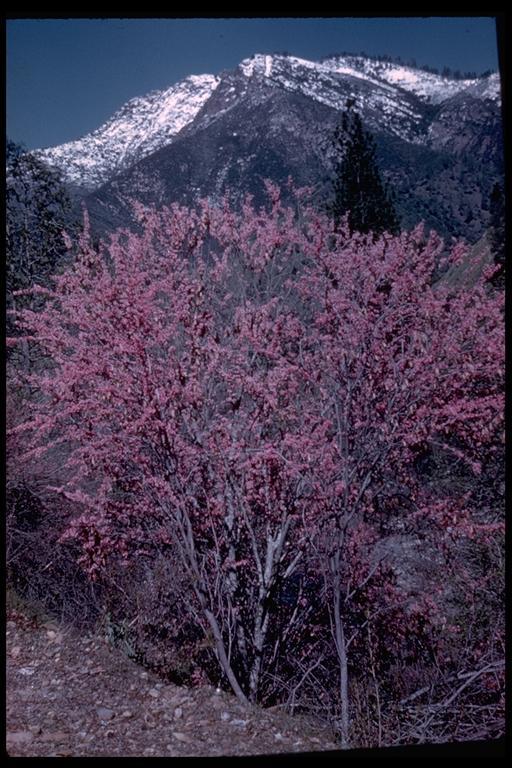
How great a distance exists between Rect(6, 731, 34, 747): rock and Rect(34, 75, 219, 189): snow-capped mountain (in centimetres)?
627

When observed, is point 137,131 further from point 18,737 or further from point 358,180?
point 358,180

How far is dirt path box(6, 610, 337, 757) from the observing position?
3668 mm

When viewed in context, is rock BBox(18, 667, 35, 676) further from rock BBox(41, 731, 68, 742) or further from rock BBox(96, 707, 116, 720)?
rock BBox(41, 731, 68, 742)

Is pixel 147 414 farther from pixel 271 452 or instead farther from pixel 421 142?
pixel 421 142

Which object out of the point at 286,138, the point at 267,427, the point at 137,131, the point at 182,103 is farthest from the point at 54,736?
the point at 286,138

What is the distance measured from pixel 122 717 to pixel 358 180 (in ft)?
56.0

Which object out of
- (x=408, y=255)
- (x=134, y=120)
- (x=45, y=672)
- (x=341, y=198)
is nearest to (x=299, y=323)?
(x=408, y=255)

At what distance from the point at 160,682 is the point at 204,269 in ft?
11.8

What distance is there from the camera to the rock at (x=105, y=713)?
4008 mm

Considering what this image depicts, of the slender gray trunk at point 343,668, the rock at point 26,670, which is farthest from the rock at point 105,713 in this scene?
the slender gray trunk at point 343,668

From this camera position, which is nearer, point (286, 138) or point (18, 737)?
point (18, 737)

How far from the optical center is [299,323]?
562cm

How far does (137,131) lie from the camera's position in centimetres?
875

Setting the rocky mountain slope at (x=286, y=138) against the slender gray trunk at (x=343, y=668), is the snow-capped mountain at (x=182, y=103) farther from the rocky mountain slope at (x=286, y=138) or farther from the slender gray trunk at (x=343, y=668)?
the slender gray trunk at (x=343, y=668)
